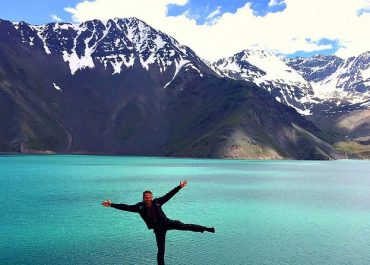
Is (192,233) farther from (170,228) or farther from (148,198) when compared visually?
(148,198)

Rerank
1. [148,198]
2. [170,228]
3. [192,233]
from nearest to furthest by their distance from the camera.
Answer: [148,198] → [170,228] → [192,233]

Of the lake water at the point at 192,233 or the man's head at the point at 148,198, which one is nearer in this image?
the man's head at the point at 148,198

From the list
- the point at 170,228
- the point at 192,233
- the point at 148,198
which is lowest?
the point at 192,233

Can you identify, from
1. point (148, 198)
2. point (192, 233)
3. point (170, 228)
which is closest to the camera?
point (148, 198)

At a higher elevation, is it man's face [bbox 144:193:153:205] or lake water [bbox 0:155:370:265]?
man's face [bbox 144:193:153:205]

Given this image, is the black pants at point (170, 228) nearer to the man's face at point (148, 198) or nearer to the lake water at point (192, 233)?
the man's face at point (148, 198)

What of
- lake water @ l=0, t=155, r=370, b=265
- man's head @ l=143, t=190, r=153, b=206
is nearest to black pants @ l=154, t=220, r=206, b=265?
man's head @ l=143, t=190, r=153, b=206

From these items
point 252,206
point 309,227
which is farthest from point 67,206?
point 309,227

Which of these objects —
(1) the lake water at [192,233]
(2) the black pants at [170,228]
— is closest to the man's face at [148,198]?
(2) the black pants at [170,228]

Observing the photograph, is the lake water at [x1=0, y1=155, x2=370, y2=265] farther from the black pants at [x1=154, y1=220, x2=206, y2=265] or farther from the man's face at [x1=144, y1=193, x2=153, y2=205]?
the man's face at [x1=144, y1=193, x2=153, y2=205]

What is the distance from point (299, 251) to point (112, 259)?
56.9 ft

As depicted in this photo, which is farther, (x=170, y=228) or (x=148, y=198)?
(x=170, y=228)

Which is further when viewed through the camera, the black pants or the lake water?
the lake water

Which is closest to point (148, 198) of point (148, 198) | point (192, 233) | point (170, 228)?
point (148, 198)
